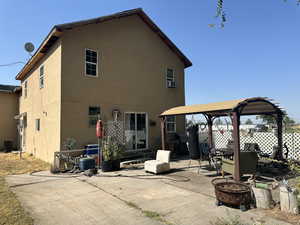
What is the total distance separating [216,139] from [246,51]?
6.05 meters

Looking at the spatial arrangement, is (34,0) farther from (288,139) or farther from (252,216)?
(288,139)

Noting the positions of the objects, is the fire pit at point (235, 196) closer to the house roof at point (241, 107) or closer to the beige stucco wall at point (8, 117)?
the house roof at point (241, 107)

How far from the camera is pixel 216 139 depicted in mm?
11758

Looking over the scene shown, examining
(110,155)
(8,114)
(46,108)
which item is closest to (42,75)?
(46,108)

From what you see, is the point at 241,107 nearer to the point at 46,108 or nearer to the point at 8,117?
the point at 46,108

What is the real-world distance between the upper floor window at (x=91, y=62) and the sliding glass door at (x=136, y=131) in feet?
10.0

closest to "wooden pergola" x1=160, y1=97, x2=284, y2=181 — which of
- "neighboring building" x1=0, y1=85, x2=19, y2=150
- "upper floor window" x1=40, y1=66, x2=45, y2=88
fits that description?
"upper floor window" x1=40, y1=66, x2=45, y2=88

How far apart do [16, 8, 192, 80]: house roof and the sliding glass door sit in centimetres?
539

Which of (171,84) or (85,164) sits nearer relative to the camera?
(85,164)

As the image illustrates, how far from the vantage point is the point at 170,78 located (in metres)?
14.1

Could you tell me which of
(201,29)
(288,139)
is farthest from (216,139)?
(201,29)

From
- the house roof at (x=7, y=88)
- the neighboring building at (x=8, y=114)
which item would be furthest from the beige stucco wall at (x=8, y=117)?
the house roof at (x=7, y=88)

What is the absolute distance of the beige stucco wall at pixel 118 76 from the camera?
954cm

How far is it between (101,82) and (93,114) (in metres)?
1.83
